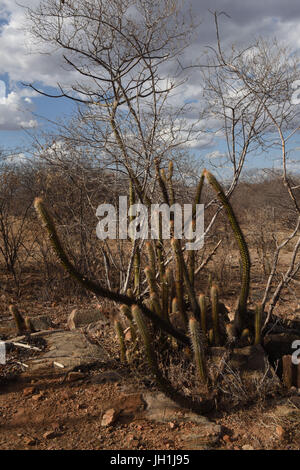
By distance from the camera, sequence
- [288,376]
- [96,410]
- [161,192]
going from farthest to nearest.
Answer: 1. [161,192]
2. [288,376]
3. [96,410]

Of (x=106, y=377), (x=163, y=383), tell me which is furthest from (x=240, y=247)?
(x=106, y=377)

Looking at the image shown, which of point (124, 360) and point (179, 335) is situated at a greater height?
point (179, 335)

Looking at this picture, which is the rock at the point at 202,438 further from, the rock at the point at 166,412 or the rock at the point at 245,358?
the rock at the point at 245,358

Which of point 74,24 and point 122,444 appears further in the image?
point 74,24

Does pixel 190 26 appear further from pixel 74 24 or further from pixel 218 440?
pixel 218 440

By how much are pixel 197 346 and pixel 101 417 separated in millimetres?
965

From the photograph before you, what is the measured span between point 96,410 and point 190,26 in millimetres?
4164

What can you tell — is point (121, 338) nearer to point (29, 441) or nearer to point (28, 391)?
point (28, 391)

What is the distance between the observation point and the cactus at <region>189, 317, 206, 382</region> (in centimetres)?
337

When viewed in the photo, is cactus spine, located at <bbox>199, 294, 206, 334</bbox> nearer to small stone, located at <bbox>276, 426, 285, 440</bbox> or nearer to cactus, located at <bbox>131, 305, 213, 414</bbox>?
cactus, located at <bbox>131, 305, 213, 414</bbox>

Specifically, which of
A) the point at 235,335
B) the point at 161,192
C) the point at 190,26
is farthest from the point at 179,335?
the point at 190,26

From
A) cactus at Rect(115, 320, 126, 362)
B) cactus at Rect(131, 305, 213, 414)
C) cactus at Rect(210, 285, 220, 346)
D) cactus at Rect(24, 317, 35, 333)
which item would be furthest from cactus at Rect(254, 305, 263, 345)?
cactus at Rect(24, 317, 35, 333)

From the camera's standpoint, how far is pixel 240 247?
12.2 ft
